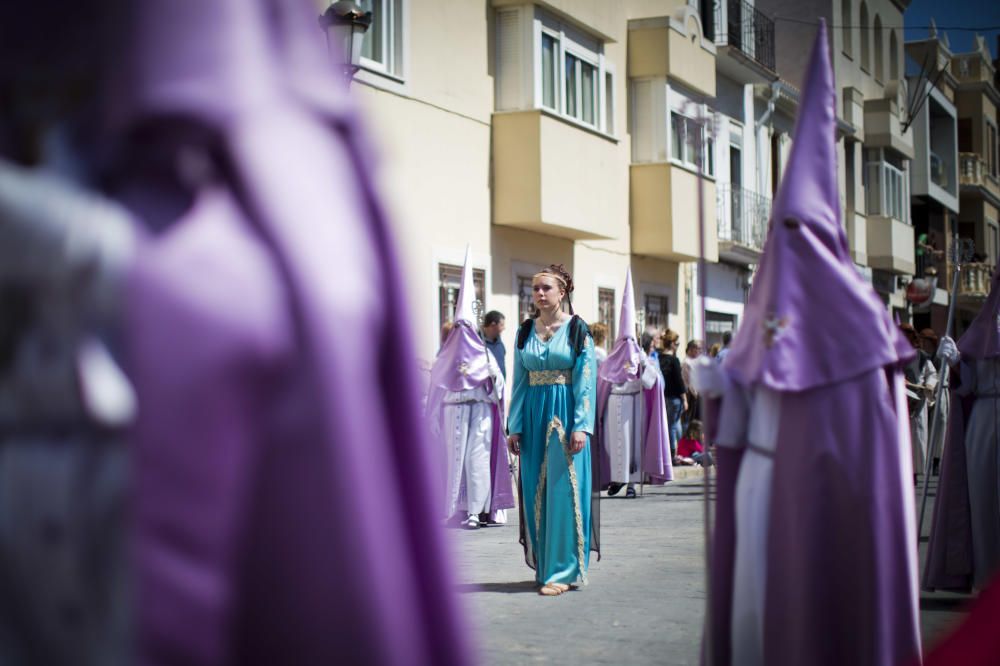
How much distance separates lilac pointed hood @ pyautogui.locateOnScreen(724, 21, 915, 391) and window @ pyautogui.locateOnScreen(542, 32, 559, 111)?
16.8m

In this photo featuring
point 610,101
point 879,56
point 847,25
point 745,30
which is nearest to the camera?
point 610,101

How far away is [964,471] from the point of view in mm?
9094

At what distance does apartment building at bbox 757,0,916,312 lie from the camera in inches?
1438

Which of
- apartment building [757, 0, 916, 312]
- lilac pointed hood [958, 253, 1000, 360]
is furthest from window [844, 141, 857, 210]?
lilac pointed hood [958, 253, 1000, 360]

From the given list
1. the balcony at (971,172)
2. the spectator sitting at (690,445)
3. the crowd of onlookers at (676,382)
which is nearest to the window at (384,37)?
the crowd of onlookers at (676,382)

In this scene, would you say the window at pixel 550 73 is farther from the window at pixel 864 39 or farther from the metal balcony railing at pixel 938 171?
the metal balcony railing at pixel 938 171

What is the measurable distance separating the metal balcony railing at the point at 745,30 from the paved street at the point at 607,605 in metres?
18.7

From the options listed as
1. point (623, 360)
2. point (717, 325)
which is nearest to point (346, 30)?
point (623, 360)

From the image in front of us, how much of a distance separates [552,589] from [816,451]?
14.7 ft

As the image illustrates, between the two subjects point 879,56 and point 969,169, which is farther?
point 969,169

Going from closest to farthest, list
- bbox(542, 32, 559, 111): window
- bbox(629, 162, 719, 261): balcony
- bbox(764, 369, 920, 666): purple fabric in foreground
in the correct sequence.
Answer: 1. bbox(764, 369, 920, 666): purple fabric in foreground
2. bbox(542, 32, 559, 111): window
3. bbox(629, 162, 719, 261): balcony

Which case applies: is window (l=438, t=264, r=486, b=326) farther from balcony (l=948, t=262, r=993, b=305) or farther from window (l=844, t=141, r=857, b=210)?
balcony (l=948, t=262, r=993, b=305)

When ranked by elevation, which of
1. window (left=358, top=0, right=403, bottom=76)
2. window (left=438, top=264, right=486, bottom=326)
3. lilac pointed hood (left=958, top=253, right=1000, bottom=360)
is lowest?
lilac pointed hood (left=958, top=253, right=1000, bottom=360)

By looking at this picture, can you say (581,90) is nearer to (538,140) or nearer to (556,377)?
(538,140)
